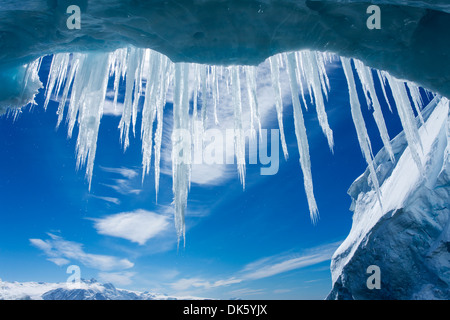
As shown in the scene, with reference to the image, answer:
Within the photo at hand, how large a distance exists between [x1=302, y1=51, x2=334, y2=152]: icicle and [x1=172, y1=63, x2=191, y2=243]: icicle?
208cm

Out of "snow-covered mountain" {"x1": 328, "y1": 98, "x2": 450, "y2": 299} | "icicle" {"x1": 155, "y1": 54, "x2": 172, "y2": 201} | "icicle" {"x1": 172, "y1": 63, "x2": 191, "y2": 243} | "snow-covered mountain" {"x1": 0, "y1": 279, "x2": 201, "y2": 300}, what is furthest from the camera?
"snow-covered mountain" {"x1": 0, "y1": 279, "x2": 201, "y2": 300}

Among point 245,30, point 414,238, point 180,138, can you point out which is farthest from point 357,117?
point 414,238

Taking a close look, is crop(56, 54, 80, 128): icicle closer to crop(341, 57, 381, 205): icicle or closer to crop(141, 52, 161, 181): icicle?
crop(141, 52, 161, 181): icicle

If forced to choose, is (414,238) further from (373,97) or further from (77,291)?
(77,291)

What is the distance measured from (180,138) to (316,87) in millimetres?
2461

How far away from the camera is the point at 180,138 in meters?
4.24

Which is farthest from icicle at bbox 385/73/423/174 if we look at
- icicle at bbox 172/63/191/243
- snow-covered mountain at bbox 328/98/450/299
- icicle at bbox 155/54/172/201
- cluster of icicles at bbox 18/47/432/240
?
snow-covered mountain at bbox 328/98/450/299

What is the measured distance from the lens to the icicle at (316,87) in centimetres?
429

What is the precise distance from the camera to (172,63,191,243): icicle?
410cm

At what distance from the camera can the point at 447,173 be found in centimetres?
1472

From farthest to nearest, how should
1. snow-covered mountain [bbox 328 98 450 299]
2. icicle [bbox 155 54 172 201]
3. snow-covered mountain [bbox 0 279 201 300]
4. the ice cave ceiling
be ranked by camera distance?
snow-covered mountain [bbox 0 279 201 300], snow-covered mountain [bbox 328 98 450 299], icicle [bbox 155 54 172 201], the ice cave ceiling
